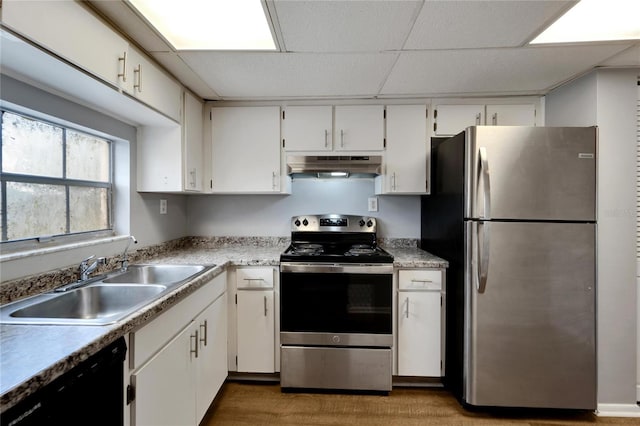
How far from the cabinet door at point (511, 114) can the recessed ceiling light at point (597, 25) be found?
0.73 metres

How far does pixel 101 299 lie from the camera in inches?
58.8

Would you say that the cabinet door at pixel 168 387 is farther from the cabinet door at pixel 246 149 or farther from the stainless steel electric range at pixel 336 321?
the cabinet door at pixel 246 149

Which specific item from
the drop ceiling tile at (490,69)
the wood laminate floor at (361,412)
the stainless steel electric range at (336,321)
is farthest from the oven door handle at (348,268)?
the drop ceiling tile at (490,69)

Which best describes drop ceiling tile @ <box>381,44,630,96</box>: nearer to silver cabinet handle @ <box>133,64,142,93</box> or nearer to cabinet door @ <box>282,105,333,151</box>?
cabinet door @ <box>282,105,333,151</box>

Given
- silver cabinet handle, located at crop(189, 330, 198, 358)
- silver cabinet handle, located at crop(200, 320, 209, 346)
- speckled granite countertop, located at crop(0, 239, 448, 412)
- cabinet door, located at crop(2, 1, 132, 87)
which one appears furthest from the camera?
silver cabinet handle, located at crop(200, 320, 209, 346)

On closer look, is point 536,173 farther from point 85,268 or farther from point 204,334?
point 85,268

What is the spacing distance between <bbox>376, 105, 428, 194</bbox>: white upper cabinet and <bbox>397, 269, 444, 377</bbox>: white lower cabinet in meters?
0.70

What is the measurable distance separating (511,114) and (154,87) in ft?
8.23

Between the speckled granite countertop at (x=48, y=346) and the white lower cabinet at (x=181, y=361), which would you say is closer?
the speckled granite countertop at (x=48, y=346)

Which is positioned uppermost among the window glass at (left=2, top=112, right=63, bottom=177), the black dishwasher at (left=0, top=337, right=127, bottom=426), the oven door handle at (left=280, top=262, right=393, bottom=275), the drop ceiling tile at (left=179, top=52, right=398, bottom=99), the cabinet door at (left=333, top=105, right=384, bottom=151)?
the drop ceiling tile at (left=179, top=52, right=398, bottom=99)

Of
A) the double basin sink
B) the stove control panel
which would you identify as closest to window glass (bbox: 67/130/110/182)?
the double basin sink

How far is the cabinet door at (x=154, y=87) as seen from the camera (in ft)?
5.13

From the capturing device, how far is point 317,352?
80.7 inches

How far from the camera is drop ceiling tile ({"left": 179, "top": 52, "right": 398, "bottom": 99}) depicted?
68.3 inches
